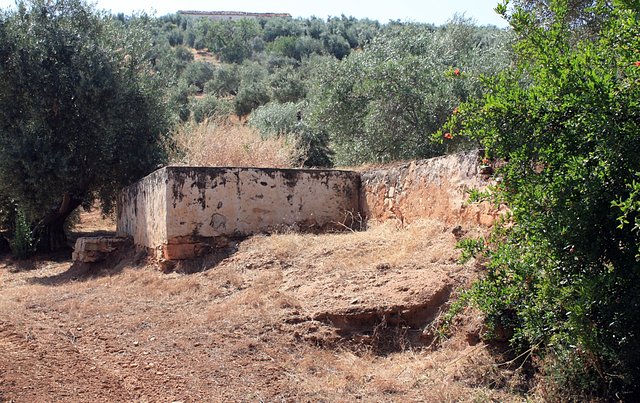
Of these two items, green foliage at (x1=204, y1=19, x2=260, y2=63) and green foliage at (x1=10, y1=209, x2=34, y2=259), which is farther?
green foliage at (x1=204, y1=19, x2=260, y2=63)

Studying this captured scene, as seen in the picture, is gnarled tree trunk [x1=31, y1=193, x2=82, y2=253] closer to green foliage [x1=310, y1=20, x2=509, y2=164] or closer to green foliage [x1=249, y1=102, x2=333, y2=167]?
green foliage [x1=249, y1=102, x2=333, y2=167]

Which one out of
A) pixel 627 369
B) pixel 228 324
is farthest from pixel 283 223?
pixel 627 369

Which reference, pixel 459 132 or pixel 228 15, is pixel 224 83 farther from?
pixel 228 15

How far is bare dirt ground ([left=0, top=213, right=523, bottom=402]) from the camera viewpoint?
15.5ft

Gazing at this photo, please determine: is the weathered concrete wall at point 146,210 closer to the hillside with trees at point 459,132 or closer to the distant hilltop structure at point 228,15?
the hillside with trees at point 459,132

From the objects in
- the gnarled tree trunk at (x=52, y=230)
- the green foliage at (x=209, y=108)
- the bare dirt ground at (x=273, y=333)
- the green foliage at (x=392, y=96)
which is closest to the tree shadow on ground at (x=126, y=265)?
the bare dirt ground at (x=273, y=333)

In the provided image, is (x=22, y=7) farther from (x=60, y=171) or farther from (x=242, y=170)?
(x=242, y=170)

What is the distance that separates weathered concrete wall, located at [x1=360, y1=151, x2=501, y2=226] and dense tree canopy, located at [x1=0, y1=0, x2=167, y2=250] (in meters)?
5.22

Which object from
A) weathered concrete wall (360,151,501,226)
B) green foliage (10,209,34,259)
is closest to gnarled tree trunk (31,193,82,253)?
green foliage (10,209,34,259)

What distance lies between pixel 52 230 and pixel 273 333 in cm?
902

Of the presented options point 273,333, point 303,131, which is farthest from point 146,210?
point 303,131

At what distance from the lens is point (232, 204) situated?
8.81 metres

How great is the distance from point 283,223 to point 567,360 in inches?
214

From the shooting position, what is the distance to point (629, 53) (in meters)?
3.86
